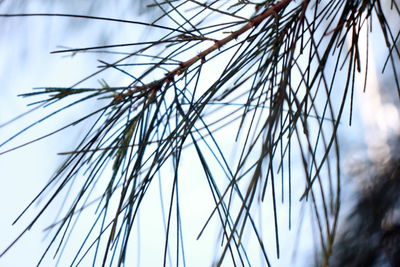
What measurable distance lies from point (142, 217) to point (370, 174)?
377mm

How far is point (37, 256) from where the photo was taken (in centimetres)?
89

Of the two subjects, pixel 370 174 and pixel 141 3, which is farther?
pixel 141 3

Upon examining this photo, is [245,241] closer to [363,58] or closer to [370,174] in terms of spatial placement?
[370,174]

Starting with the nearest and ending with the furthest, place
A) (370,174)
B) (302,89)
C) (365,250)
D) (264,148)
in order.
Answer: (264,148) → (365,250) → (370,174) → (302,89)

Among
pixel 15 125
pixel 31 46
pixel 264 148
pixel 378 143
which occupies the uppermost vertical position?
pixel 31 46

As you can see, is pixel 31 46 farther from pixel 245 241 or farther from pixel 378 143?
pixel 378 143

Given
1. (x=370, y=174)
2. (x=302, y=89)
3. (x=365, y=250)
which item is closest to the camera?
(x=365, y=250)

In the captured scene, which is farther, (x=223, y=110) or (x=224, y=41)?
(x=223, y=110)

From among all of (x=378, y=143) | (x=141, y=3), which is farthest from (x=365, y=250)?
(x=141, y=3)

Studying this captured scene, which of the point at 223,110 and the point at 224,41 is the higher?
the point at 223,110

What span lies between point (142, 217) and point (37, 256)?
192mm

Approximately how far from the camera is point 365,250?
23.0 inches

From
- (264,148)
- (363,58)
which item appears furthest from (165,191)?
(264,148)

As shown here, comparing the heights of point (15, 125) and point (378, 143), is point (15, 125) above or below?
above
